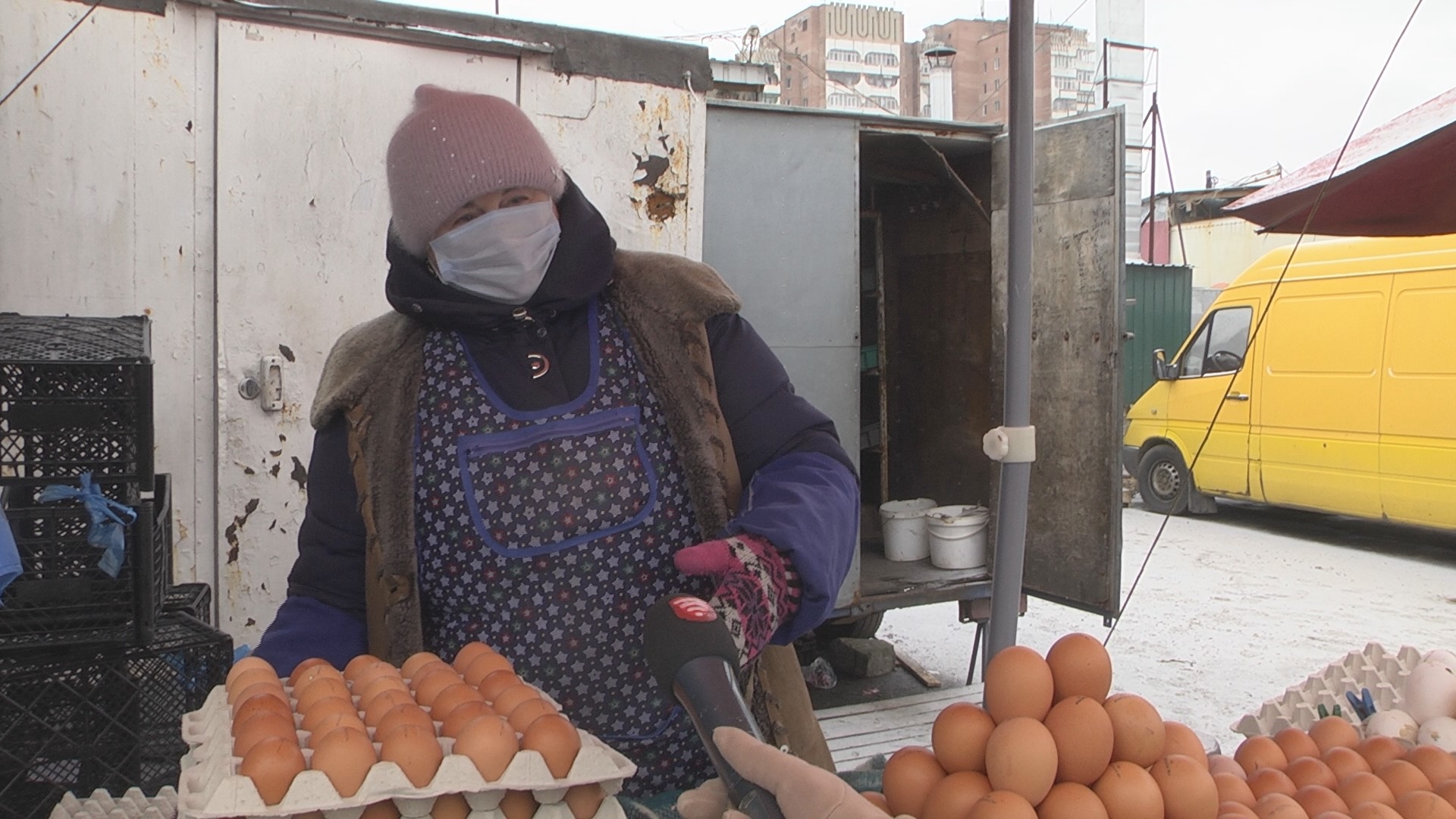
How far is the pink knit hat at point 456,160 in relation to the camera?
1824 millimetres

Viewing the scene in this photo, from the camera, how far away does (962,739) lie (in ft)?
4.26

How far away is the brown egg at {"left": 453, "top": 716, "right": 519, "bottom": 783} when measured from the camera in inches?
49.6

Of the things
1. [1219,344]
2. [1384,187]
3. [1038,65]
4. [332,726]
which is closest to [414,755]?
[332,726]

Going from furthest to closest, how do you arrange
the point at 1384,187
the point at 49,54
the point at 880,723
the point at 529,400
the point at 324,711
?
the point at 880,723, the point at 1384,187, the point at 49,54, the point at 529,400, the point at 324,711

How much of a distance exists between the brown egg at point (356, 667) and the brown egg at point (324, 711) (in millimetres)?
138

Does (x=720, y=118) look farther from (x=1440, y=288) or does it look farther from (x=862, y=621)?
(x=1440, y=288)

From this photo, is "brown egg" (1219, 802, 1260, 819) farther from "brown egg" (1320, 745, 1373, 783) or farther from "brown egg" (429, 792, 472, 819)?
"brown egg" (429, 792, 472, 819)

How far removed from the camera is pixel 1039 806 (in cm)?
122

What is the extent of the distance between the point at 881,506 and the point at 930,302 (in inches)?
52.7

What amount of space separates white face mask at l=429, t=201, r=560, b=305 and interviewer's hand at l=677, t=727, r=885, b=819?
0.93m

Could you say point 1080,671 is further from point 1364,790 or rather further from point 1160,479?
point 1160,479

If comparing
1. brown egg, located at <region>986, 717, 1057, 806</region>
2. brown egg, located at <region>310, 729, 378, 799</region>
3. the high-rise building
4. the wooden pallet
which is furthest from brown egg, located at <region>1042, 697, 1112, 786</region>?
the high-rise building

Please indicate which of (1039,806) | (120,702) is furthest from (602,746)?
(120,702)

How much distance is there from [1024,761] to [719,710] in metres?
0.34
